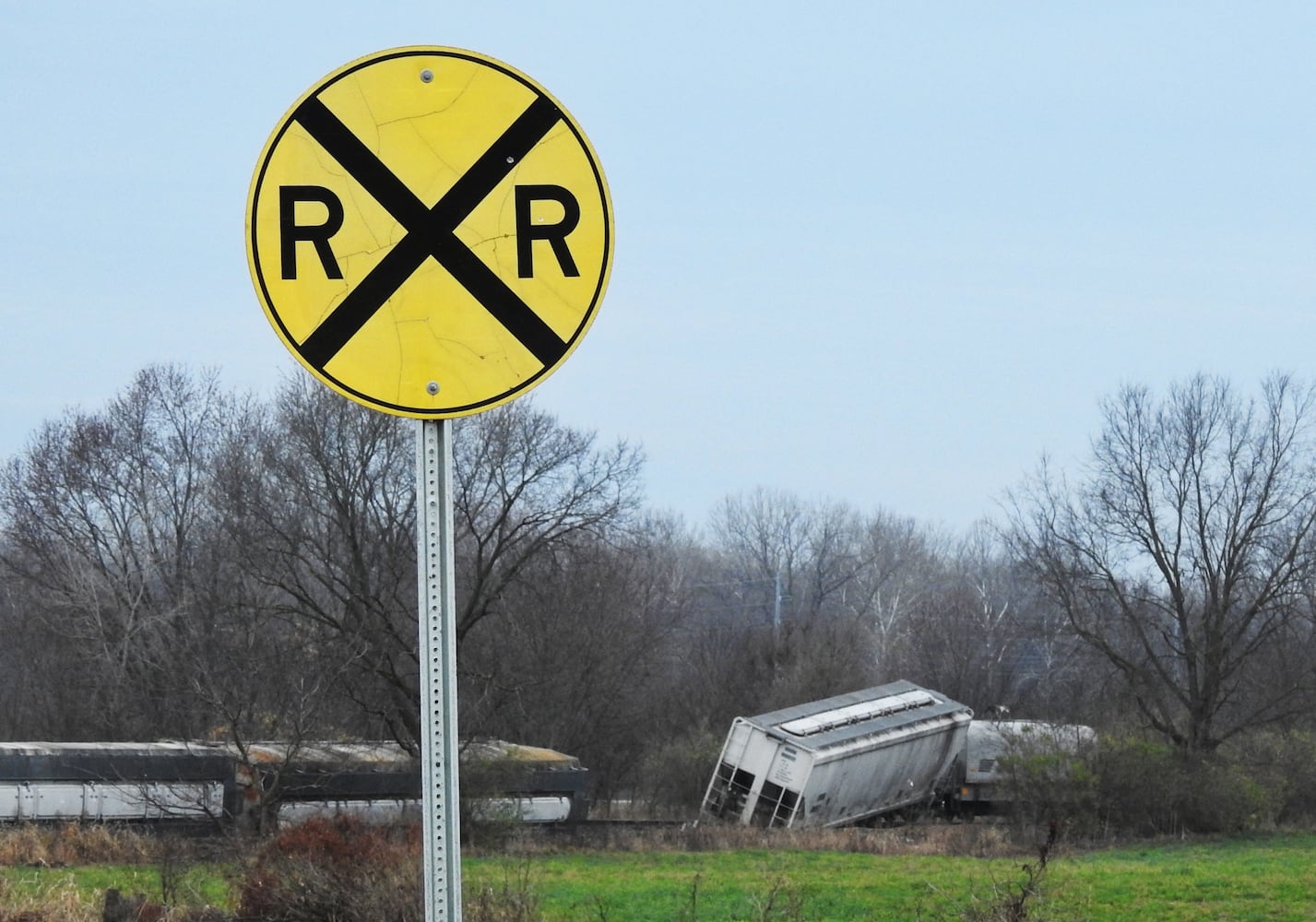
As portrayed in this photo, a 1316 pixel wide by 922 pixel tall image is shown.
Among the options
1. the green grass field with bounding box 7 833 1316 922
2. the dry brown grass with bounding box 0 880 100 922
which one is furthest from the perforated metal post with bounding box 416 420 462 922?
the dry brown grass with bounding box 0 880 100 922

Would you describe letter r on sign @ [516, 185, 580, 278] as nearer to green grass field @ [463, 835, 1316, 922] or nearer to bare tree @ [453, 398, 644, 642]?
green grass field @ [463, 835, 1316, 922]

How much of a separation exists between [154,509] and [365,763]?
23.5 meters

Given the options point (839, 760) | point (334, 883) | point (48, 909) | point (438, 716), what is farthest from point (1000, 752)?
point (438, 716)

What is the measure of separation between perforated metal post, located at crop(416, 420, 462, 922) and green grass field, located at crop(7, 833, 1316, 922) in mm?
7138

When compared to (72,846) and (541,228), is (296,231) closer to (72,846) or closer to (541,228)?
(541,228)

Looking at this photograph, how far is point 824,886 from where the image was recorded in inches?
708

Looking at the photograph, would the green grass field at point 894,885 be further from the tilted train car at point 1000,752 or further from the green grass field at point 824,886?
the tilted train car at point 1000,752

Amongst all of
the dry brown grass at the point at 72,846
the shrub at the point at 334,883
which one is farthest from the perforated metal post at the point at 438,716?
the dry brown grass at the point at 72,846

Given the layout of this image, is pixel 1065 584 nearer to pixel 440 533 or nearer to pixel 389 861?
pixel 389 861

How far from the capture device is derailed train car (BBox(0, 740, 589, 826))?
24.0m

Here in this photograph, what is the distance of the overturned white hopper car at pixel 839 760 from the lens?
31.5 metres

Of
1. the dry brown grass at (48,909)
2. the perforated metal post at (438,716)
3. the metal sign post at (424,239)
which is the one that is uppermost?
the metal sign post at (424,239)

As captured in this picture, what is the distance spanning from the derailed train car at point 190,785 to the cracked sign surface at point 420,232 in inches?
885

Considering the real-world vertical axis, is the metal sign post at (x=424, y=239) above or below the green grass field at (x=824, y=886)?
above
